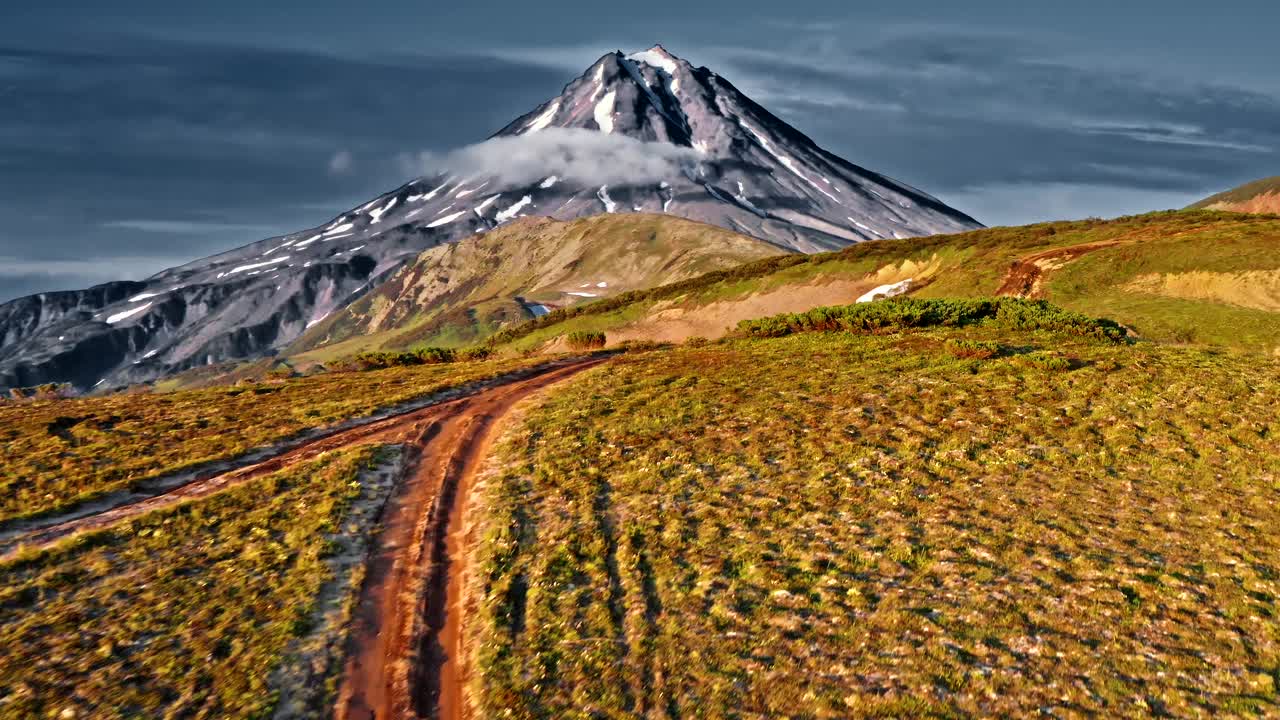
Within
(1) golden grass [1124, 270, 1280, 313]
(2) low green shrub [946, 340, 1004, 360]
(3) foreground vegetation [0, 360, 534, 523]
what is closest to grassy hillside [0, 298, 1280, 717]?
(3) foreground vegetation [0, 360, 534, 523]

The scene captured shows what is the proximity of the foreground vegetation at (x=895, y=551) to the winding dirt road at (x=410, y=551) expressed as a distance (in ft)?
2.29

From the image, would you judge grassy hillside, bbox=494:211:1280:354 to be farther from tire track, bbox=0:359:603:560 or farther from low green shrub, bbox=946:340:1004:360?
tire track, bbox=0:359:603:560

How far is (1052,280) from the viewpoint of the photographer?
49.6 meters

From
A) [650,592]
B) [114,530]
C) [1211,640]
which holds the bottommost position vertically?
[1211,640]

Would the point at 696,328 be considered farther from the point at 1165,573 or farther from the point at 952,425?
the point at 1165,573

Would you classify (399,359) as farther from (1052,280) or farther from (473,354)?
(1052,280)

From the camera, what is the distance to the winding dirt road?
11227mm

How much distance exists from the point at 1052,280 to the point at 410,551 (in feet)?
158

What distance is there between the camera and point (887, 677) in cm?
1093

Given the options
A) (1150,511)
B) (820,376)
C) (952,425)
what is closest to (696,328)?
(820,376)

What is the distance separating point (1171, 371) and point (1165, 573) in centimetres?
1548

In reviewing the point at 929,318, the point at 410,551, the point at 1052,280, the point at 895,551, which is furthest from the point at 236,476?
the point at 1052,280

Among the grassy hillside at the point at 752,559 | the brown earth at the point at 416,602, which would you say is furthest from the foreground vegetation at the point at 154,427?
the brown earth at the point at 416,602

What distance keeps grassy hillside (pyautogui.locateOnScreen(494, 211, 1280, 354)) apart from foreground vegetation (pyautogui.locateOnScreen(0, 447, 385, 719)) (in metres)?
41.4
